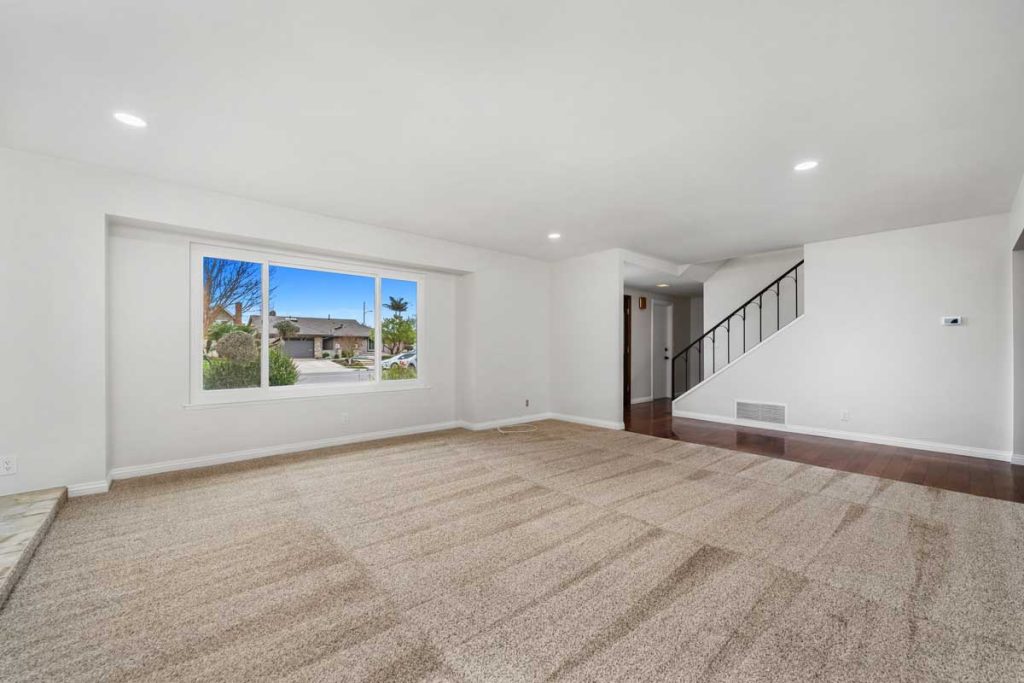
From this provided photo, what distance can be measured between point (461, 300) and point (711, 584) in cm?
491

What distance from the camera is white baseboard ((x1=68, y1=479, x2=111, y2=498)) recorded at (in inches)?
133

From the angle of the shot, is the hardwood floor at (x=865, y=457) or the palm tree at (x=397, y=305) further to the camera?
the palm tree at (x=397, y=305)

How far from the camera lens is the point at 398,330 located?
5859 mm

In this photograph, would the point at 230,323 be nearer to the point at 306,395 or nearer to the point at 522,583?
the point at 306,395

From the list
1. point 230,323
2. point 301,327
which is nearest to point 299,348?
point 301,327

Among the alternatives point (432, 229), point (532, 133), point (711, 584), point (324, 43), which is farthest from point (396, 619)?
point (432, 229)

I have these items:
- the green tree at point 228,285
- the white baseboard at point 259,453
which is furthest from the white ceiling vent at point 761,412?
the green tree at point 228,285

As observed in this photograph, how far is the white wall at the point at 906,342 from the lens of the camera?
4.58m

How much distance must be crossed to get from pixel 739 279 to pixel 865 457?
3.83 metres

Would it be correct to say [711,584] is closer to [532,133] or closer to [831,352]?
[532,133]

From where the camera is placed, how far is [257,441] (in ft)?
14.9

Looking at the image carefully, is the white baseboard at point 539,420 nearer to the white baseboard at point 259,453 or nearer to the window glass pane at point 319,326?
the white baseboard at point 259,453

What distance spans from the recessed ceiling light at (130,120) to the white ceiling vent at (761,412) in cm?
747

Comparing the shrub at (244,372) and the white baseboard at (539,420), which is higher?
the shrub at (244,372)
